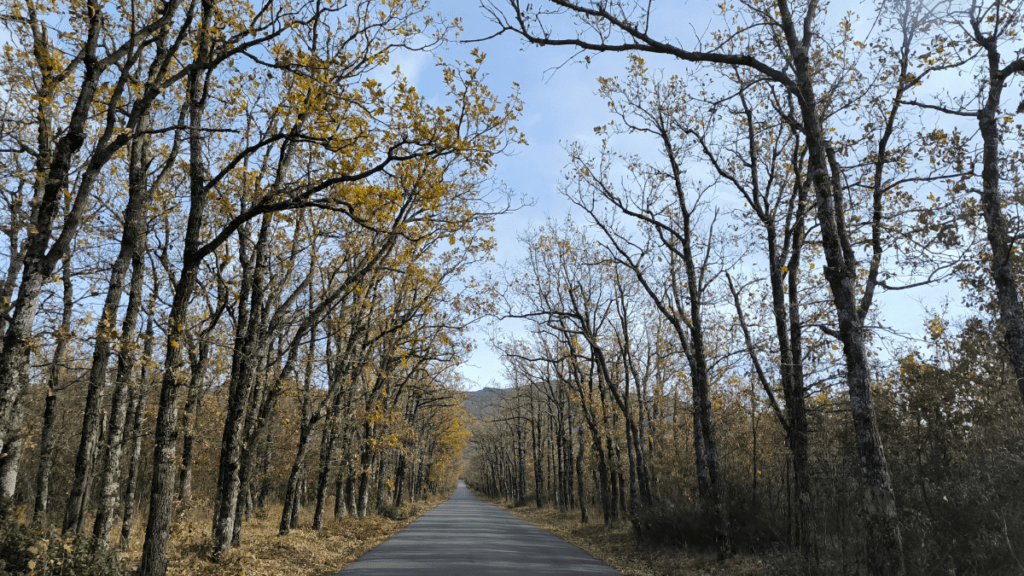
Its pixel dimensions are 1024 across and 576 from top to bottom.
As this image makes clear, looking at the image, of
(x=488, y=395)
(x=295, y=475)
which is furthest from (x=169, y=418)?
(x=488, y=395)

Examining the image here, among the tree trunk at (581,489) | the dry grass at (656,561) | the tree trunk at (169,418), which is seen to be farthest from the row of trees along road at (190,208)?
the tree trunk at (581,489)

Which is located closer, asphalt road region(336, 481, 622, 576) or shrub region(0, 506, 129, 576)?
shrub region(0, 506, 129, 576)

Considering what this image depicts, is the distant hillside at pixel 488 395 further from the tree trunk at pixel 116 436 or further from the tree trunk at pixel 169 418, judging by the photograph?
the tree trunk at pixel 169 418

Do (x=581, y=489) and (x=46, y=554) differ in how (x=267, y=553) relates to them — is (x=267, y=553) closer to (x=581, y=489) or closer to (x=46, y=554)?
(x=46, y=554)

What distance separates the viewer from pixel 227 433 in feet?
35.0

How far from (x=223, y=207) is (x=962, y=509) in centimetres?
1407

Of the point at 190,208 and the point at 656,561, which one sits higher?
the point at 190,208

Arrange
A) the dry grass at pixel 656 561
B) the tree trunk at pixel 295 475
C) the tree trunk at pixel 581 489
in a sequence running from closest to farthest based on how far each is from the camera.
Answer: the dry grass at pixel 656 561 → the tree trunk at pixel 295 475 → the tree trunk at pixel 581 489

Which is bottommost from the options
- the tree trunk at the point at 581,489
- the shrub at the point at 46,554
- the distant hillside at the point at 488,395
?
the tree trunk at the point at 581,489

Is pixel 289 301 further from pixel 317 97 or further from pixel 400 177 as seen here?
pixel 317 97

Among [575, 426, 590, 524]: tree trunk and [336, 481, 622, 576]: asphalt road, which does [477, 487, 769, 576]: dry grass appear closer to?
[336, 481, 622, 576]: asphalt road

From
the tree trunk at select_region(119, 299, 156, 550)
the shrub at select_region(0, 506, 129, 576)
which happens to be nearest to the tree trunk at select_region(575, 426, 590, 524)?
the tree trunk at select_region(119, 299, 156, 550)

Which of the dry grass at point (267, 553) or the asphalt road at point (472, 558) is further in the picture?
the asphalt road at point (472, 558)

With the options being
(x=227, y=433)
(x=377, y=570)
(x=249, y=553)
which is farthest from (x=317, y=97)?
(x=249, y=553)
